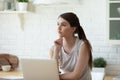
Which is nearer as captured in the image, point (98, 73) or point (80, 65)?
point (80, 65)

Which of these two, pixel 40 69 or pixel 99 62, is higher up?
pixel 40 69

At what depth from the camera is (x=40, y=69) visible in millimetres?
1681

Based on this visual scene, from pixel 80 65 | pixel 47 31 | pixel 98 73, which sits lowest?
pixel 98 73

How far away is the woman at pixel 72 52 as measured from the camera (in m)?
1.88

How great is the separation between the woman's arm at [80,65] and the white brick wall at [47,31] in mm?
1409

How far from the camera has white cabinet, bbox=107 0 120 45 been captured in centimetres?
302

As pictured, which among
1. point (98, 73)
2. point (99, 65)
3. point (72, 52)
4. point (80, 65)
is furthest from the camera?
point (99, 65)

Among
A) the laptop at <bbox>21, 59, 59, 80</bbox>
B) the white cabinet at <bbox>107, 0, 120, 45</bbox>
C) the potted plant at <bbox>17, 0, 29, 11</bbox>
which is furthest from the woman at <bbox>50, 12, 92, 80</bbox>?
the potted plant at <bbox>17, 0, 29, 11</bbox>

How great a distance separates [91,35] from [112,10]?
0.45 meters

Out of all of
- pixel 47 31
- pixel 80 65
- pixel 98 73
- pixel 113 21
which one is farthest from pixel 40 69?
pixel 47 31

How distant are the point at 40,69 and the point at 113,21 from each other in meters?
1.59

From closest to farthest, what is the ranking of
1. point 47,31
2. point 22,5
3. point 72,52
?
point 72,52, point 22,5, point 47,31

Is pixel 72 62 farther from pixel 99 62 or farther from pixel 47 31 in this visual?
pixel 47 31

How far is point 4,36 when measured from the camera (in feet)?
11.8
